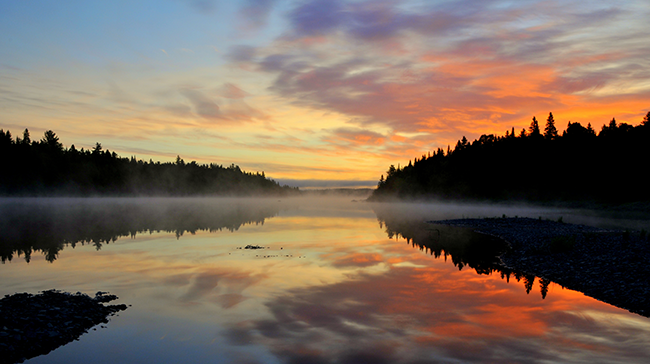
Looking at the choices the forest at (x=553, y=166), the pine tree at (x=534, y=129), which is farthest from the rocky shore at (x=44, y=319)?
the pine tree at (x=534, y=129)

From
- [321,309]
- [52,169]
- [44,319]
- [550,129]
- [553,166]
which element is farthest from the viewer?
[52,169]

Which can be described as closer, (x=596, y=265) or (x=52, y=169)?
(x=596, y=265)

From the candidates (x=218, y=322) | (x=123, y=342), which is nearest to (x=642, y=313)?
(x=218, y=322)

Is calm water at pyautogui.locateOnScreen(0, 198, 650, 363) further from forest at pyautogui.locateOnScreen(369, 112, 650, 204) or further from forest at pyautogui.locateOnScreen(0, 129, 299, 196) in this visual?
forest at pyautogui.locateOnScreen(0, 129, 299, 196)


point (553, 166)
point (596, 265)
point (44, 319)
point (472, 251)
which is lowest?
point (44, 319)

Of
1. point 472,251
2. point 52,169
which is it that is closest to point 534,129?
point 472,251

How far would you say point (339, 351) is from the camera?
40.1ft

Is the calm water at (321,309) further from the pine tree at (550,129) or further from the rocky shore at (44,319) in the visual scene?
the pine tree at (550,129)

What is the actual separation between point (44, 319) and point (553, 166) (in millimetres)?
146828

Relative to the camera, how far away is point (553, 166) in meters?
130

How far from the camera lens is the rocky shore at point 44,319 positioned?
38.7 feet

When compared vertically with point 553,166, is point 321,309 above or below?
below

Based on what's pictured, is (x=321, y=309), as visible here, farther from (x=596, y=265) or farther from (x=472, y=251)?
(x=472, y=251)

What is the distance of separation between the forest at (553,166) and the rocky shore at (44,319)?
12009 centimetres
